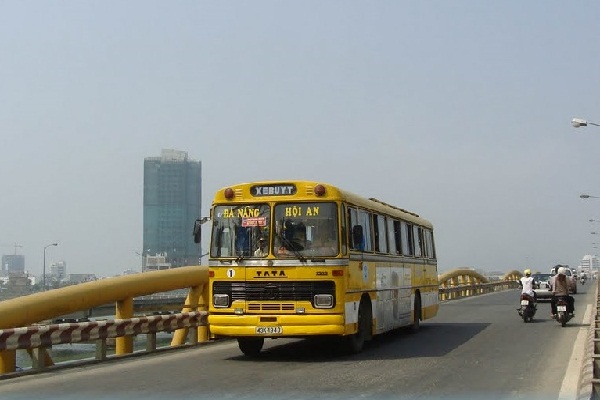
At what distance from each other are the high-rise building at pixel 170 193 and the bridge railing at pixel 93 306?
378 feet

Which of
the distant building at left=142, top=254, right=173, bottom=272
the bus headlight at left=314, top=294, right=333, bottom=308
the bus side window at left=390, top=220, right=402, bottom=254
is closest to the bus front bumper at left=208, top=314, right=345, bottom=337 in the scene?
the bus headlight at left=314, top=294, right=333, bottom=308

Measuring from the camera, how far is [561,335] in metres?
20.2

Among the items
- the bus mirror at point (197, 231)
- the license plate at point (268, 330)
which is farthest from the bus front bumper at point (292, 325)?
the bus mirror at point (197, 231)

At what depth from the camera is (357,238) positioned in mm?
15758

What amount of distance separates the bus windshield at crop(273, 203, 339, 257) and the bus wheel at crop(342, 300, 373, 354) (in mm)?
1733

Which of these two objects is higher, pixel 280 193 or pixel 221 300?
pixel 280 193

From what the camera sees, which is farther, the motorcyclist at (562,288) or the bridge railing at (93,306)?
the motorcyclist at (562,288)

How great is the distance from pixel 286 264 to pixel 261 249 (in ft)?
1.84

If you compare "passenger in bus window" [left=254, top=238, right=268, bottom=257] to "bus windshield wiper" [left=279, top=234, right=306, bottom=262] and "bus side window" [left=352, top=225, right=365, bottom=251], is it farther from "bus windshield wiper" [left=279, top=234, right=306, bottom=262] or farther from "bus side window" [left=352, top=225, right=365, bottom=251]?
"bus side window" [left=352, top=225, right=365, bottom=251]

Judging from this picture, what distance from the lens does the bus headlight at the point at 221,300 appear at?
49.9 ft

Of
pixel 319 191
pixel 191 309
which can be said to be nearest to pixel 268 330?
pixel 319 191

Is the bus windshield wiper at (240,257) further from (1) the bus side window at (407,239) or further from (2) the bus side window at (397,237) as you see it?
(1) the bus side window at (407,239)

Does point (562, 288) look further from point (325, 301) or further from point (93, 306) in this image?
point (93, 306)

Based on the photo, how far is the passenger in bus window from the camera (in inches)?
594
